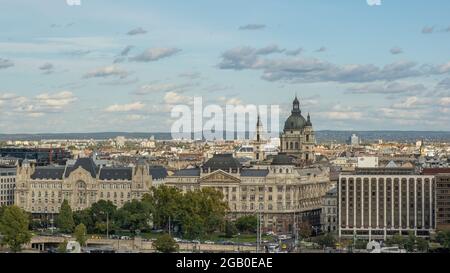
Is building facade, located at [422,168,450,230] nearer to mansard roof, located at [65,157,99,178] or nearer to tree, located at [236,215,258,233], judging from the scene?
tree, located at [236,215,258,233]

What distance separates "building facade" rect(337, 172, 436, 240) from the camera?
29.9m

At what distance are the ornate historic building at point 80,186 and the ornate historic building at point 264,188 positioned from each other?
0.98m

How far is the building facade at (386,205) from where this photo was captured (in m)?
29.9

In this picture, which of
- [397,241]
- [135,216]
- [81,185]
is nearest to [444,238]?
[397,241]

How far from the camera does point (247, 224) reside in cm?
3136

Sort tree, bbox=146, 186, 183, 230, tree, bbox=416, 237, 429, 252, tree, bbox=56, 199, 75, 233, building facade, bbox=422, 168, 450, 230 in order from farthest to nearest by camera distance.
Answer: tree, bbox=146, 186, 183, 230 → tree, bbox=56, 199, 75, 233 → building facade, bbox=422, 168, 450, 230 → tree, bbox=416, 237, 429, 252

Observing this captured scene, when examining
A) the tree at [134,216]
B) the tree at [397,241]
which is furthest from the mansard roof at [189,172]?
the tree at [397,241]

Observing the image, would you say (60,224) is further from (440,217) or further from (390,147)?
(390,147)

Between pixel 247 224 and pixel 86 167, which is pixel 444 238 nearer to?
pixel 247 224

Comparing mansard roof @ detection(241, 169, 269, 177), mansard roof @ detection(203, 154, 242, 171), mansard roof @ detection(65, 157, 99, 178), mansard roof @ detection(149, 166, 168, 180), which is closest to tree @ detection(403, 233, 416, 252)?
mansard roof @ detection(241, 169, 269, 177)

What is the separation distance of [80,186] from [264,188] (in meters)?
5.52

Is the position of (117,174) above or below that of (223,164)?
below

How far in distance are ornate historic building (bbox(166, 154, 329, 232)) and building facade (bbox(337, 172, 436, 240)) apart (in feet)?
11.6

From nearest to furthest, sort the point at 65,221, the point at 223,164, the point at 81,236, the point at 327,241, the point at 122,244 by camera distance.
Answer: the point at 122,244, the point at 327,241, the point at 81,236, the point at 65,221, the point at 223,164
